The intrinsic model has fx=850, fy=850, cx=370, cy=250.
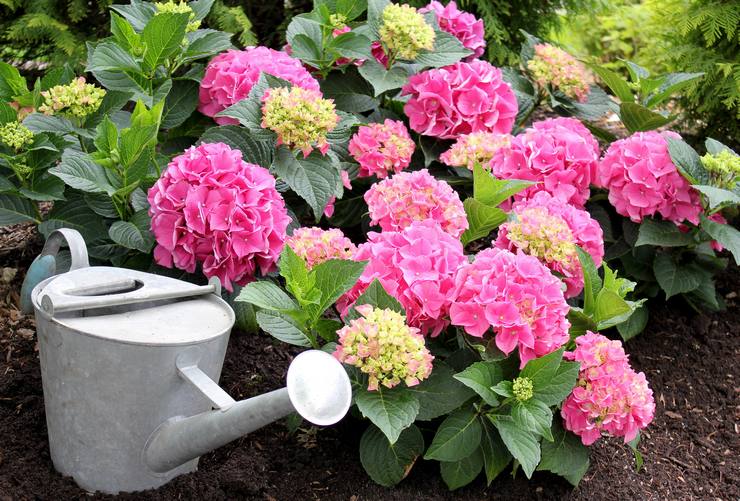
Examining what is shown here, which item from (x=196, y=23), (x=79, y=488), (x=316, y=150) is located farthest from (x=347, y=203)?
(x=79, y=488)

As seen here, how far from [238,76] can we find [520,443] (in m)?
1.31

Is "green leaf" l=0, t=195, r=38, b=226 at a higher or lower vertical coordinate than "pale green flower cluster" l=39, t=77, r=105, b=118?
lower

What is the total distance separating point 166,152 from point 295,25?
0.58m

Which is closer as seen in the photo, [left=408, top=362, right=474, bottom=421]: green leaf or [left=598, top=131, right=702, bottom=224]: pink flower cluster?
[left=408, top=362, right=474, bottom=421]: green leaf

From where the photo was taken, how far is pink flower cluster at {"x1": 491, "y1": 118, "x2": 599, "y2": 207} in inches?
101

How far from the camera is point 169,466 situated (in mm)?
1767

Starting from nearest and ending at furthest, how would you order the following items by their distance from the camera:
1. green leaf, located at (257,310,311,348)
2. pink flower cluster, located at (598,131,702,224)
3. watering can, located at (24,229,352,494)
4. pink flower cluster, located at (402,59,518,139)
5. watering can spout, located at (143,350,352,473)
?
1. watering can spout, located at (143,350,352,473)
2. watering can, located at (24,229,352,494)
3. green leaf, located at (257,310,311,348)
4. pink flower cluster, located at (598,131,702,224)
5. pink flower cluster, located at (402,59,518,139)

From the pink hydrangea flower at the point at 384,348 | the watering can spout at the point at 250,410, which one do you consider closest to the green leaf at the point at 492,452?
the pink hydrangea flower at the point at 384,348

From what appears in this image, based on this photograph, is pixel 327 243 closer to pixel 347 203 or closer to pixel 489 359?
pixel 489 359

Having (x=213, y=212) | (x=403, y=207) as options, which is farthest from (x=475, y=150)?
(x=213, y=212)

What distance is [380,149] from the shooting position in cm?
261

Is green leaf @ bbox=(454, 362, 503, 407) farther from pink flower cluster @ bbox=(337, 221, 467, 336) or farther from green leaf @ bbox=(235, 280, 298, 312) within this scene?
green leaf @ bbox=(235, 280, 298, 312)

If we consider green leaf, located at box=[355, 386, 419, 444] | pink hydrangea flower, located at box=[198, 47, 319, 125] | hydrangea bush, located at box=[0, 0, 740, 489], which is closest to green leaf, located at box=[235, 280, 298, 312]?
hydrangea bush, located at box=[0, 0, 740, 489]

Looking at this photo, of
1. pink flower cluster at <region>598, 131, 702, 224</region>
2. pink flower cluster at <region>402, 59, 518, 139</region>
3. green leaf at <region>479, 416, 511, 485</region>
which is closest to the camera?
green leaf at <region>479, 416, 511, 485</region>
